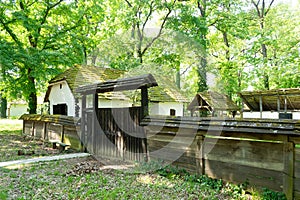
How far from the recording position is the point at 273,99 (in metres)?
12.8

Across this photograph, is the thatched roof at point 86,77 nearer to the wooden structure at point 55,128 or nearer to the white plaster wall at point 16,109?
the wooden structure at point 55,128

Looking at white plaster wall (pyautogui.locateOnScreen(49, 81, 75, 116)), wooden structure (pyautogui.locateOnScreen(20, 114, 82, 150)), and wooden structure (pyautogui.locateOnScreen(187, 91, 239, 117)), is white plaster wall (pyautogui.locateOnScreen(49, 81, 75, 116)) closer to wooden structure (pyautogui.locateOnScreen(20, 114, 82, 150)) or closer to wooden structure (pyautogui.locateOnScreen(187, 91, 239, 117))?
wooden structure (pyautogui.locateOnScreen(20, 114, 82, 150))

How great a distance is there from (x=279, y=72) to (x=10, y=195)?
14395 millimetres

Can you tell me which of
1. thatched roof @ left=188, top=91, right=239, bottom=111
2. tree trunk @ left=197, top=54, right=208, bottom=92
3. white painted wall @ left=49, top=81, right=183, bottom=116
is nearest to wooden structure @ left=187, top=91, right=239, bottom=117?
thatched roof @ left=188, top=91, right=239, bottom=111

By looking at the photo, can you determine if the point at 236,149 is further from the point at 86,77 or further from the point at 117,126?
the point at 86,77

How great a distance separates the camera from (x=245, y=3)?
832 inches

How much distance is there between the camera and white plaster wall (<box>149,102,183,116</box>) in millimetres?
16047

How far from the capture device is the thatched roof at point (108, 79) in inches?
533

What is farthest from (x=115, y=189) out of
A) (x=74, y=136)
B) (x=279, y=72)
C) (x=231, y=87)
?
(x=231, y=87)

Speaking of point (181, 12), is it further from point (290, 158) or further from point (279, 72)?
point (290, 158)

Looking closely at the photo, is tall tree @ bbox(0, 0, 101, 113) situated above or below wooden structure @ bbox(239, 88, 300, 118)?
above

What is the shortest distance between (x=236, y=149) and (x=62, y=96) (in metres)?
11.9

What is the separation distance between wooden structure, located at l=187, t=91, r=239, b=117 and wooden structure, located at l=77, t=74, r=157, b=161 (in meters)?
10.7

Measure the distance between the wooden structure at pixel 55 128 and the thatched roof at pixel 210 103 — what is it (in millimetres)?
10320
